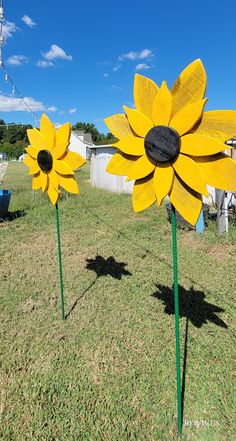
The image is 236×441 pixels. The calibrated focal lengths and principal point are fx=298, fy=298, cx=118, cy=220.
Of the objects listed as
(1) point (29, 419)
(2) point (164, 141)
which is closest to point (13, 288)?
(1) point (29, 419)

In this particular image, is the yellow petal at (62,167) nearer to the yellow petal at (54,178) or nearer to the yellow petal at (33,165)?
the yellow petal at (54,178)

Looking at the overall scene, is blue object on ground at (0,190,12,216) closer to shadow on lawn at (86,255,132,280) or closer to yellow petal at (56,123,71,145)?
Result: shadow on lawn at (86,255,132,280)

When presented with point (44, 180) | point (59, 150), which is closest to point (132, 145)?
point (59, 150)

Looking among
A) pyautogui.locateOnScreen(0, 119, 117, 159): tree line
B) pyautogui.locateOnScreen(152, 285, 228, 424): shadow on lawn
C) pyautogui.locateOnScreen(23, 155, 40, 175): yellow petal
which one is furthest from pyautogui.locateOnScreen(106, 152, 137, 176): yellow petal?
pyautogui.locateOnScreen(0, 119, 117, 159): tree line

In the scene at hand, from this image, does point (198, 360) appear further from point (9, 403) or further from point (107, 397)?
point (9, 403)

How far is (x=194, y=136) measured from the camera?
1.34m

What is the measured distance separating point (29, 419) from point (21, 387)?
0.95 ft

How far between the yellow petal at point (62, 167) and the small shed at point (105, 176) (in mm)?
8627

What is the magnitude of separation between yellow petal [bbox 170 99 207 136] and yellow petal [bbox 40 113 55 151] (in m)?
1.30

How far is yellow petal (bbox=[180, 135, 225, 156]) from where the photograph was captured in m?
1.28

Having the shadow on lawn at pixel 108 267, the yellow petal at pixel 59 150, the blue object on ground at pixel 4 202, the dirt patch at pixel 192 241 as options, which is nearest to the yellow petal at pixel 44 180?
the yellow petal at pixel 59 150

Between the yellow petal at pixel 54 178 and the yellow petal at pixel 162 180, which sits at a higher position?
the yellow petal at pixel 162 180

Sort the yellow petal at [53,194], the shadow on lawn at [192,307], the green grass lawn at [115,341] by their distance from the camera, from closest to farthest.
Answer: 1. the green grass lawn at [115,341]
2. the yellow petal at [53,194]
3. the shadow on lawn at [192,307]

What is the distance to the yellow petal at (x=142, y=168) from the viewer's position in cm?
152
